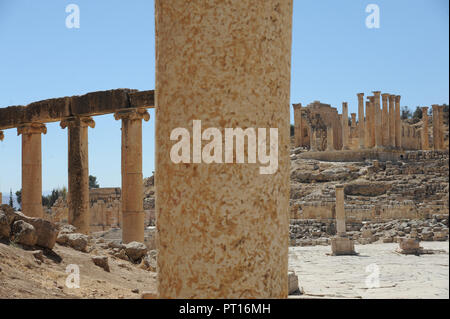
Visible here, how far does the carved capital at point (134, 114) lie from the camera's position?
1219 centimetres

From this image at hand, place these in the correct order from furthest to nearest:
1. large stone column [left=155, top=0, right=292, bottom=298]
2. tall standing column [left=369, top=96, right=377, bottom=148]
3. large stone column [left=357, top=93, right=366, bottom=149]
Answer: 1. large stone column [left=357, top=93, right=366, bottom=149]
2. tall standing column [left=369, top=96, right=377, bottom=148]
3. large stone column [left=155, top=0, right=292, bottom=298]

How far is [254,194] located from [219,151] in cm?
21

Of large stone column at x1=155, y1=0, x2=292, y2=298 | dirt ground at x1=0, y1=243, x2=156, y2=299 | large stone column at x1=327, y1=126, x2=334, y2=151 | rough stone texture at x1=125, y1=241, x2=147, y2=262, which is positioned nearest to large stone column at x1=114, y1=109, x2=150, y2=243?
rough stone texture at x1=125, y1=241, x2=147, y2=262

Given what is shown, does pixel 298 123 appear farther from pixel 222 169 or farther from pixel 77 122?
pixel 222 169

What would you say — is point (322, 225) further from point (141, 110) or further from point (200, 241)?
point (200, 241)

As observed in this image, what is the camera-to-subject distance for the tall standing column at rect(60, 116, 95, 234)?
12.7 meters

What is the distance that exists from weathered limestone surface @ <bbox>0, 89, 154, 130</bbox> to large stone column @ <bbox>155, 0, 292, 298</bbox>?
9.90 metres

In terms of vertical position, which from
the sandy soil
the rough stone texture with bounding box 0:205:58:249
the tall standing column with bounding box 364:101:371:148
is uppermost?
the tall standing column with bounding box 364:101:371:148

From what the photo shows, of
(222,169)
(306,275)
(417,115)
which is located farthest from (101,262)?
(417,115)

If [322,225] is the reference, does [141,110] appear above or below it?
above

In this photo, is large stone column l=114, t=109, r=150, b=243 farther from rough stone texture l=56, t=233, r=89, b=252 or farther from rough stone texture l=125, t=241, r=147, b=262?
rough stone texture l=56, t=233, r=89, b=252

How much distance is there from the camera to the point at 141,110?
1220cm

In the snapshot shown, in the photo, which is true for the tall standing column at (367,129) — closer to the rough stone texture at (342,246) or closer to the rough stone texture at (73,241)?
the rough stone texture at (342,246)
